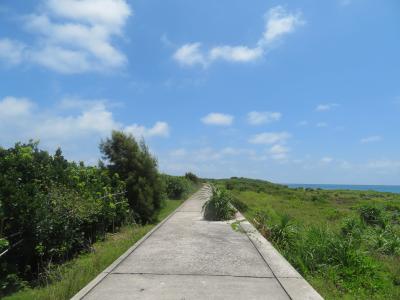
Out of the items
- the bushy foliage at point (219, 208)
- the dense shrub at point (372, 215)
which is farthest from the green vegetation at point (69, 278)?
the dense shrub at point (372, 215)

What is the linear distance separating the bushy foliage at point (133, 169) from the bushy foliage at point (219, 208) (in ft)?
7.24

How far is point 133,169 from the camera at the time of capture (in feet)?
48.9

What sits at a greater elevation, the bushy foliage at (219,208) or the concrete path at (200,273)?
the bushy foliage at (219,208)

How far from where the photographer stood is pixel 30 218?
24.7 feet

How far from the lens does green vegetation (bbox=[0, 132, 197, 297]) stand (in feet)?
24.2

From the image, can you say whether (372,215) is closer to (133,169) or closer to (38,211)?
(133,169)

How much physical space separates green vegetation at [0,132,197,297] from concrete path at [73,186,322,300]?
1.69m

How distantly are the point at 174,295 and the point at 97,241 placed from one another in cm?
705

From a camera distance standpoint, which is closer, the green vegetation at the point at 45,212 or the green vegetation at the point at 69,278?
the green vegetation at the point at 69,278

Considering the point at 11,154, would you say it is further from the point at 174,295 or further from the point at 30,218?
the point at 174,295

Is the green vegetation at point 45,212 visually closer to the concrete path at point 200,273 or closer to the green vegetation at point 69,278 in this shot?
the green vegetation at point 69,278

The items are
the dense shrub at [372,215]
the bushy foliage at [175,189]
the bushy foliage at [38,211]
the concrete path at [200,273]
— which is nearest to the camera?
the concrete path at [200,273]

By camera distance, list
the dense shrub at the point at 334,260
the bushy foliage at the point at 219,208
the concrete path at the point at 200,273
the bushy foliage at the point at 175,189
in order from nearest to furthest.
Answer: the concrete path at the point at 200,273 → the dense shrub at the point at 334,260 → the bushy foliage at the point at 219,208 → the bushy foliage at the point at 175,189

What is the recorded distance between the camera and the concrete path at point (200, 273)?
521 cm
